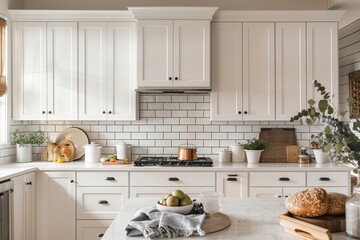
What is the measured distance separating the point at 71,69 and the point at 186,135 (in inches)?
59.9

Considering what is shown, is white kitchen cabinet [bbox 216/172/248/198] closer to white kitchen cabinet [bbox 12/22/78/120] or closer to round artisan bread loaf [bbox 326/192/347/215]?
white kitchen cabinet [bbox 12/22/78/120]

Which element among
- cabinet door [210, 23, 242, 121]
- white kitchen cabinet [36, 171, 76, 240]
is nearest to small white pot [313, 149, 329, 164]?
cabinet door [210, 23, 242, 121]

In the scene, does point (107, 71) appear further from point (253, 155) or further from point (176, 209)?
point (176, 209)

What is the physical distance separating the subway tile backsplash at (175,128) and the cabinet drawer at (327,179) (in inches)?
28.3

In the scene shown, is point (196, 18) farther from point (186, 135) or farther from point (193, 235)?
point (193, 235)

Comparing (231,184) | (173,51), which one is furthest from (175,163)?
(173,51)

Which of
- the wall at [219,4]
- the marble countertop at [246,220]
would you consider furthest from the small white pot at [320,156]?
the marble countertop at [246,220]

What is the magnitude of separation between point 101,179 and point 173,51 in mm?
1557

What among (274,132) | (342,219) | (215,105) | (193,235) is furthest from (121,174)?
(342,219)

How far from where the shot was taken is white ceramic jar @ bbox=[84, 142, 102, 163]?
4227mm

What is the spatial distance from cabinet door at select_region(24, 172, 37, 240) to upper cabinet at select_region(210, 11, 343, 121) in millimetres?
2002

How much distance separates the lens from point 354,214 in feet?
5.08

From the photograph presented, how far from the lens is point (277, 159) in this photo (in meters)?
4.35

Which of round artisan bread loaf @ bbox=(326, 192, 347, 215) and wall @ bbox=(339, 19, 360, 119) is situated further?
wall @ bbox=(339, 19, 360, 119)
